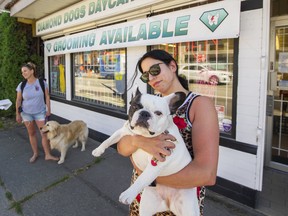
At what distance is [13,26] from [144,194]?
8.86m

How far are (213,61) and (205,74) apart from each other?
0.80 feet

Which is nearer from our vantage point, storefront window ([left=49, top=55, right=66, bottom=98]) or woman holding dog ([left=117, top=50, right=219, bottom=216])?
woman holding dog ([left=117, top=50, right=219, bottom=216])

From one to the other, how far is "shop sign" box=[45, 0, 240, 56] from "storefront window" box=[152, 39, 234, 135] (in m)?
0.43

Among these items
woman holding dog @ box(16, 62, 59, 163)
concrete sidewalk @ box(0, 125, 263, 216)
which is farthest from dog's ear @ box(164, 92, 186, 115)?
woman holding dog @ box(16, 62, 59, 163)

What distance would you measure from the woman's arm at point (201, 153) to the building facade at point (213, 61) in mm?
432

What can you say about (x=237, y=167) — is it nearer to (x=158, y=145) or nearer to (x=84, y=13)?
(x=158, y=145)

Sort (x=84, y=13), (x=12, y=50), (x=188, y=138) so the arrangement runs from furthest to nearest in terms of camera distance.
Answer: (x=12, y=50), (x=84, y=13), (x=188, y=138)

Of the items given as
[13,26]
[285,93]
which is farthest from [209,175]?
[13,26]

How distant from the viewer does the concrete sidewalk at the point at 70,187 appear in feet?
11.9

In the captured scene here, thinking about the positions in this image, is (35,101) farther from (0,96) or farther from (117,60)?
(0,96)

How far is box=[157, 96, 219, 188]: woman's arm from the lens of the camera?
1381 millimetres

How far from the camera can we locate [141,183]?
4.36ft

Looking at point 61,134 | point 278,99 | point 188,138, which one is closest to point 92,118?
point 61,134

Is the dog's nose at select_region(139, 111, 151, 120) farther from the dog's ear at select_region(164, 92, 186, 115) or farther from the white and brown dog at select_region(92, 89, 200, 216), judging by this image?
the dog's ear at select_region(164, 92, 186, 115)
